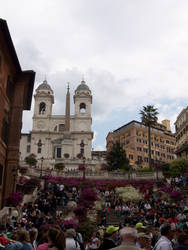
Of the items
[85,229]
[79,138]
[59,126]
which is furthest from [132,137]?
[85,229]

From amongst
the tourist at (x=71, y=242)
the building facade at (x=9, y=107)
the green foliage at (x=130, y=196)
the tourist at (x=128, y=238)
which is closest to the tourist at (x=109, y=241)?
the tourist at (x=71, y=242)

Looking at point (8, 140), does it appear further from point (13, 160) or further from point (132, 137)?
point (132, 137)

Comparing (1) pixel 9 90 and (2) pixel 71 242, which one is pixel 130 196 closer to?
(1) pixel 9 90

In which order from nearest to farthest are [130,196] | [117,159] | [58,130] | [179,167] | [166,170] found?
[130,196] < [166,170] < [179,167] < [117,159] < [58,130]

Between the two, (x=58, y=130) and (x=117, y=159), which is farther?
(x=58, y=130)

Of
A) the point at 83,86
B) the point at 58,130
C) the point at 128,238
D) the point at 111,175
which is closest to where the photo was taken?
the point at 128,238

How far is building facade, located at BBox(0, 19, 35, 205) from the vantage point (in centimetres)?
2461

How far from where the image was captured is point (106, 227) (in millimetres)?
21438

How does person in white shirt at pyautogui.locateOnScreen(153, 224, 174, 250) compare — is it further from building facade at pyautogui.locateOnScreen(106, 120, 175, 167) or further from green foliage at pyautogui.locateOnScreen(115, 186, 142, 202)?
building facade at pyautogui.locateOnScreen(106, 120, 175, 167)

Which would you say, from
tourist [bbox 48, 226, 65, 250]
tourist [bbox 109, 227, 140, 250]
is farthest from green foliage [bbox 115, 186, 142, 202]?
tourist [bbox 109, 227, 140, 250]

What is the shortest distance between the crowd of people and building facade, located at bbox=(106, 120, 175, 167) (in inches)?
2645

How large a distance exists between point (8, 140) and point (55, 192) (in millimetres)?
9538

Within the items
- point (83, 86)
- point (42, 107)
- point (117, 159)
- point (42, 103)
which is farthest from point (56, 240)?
point (83, 86)

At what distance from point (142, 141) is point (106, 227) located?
88.9 metres
